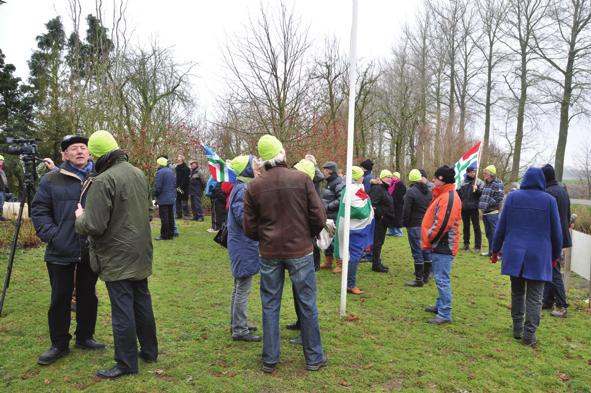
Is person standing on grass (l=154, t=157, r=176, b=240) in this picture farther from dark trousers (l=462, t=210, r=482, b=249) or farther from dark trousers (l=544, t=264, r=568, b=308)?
dark trousers (l=544, t=264, r=568, b=308)

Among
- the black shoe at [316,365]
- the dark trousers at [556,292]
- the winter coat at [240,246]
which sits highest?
the winter coat at [240,246]

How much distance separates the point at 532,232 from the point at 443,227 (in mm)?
974

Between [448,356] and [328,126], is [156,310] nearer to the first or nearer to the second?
[448,356]

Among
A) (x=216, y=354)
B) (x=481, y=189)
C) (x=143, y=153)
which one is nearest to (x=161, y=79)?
(x=143, y=153)

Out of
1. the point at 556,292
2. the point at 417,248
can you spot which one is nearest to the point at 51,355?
the point at 417,248

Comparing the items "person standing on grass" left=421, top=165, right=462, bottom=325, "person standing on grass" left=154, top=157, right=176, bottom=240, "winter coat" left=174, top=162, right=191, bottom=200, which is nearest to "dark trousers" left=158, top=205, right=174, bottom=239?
"person standing on grass" left=154, top=157, right=176, bottom=240

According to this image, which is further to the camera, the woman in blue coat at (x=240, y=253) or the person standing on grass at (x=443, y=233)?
the person standing on grass at (x=443, y=233)

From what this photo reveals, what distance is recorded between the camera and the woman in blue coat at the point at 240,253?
4.70m

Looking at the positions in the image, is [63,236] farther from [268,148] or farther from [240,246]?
[268,148]

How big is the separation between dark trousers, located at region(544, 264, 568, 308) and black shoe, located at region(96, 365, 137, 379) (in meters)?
5.45

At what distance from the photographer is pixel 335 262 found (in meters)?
8.39

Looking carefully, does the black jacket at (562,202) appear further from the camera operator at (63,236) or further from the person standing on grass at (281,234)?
the camera operator at (63,236)

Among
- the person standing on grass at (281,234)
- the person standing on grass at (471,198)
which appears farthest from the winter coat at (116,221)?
the person standing on grass at (471,198)

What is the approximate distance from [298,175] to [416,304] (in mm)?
3469
